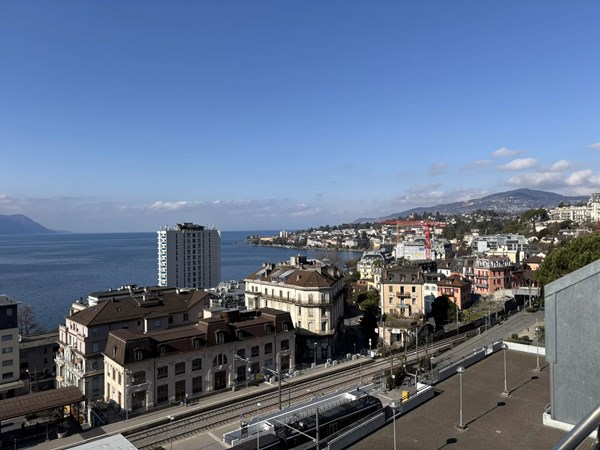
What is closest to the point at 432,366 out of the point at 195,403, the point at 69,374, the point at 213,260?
the point at 195,403

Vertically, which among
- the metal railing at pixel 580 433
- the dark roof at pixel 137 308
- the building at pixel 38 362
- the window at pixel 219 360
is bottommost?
the building at pixel 38 362

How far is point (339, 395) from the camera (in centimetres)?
2308

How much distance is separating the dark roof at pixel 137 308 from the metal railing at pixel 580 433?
3889 cm

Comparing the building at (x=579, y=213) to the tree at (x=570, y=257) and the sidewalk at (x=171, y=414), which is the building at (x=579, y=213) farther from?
the sidewalk at (x=171, y=414)

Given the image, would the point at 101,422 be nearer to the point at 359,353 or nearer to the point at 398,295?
the point at 359,353

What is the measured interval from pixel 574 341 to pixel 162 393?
96.0 ft

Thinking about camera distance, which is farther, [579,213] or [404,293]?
[579,213]

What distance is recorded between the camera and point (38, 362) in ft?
149

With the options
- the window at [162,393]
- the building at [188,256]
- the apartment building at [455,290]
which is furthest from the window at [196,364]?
the building at [188,256]

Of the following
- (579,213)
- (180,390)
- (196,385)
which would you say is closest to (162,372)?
(180,390)

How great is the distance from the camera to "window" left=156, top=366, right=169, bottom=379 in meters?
31.9

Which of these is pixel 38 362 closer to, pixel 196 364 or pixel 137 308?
pixel 137 308

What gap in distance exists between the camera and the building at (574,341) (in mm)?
9789

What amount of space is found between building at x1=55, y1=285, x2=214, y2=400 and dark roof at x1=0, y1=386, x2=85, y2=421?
5.30 meters
